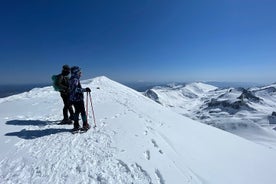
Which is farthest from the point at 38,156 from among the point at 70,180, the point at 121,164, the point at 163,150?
the point at 163,150

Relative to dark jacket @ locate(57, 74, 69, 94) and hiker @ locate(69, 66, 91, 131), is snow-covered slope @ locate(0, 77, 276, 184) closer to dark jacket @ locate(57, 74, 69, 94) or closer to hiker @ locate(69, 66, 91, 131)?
hiker @ locate(69, 66, 91, 131)

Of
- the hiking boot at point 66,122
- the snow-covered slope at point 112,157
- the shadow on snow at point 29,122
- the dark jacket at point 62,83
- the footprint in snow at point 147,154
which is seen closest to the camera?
the snow-covered slope at point 112,157

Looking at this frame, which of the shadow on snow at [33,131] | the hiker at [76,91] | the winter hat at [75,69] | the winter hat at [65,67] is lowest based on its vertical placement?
the shadow on snow at [33,131]

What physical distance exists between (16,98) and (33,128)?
902cm

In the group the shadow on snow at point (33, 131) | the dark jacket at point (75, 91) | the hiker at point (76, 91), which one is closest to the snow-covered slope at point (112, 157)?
the shadow on snow at point (33, 131)

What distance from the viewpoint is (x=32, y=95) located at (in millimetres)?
17766

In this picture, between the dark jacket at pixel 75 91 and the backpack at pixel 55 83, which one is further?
the backpack at pixel 55 83

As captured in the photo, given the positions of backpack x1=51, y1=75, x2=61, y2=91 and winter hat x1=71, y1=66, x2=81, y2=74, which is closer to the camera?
winter hat x1=71, y1=66, x2=81, y2=74

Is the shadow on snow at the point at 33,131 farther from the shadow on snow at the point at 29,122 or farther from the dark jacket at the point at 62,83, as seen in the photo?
the dark jacket at the point at 62,83

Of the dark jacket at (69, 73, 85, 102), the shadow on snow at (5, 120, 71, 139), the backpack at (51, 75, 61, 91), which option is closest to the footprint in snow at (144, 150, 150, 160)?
the dark jacket at (69, 73, 85, 102)

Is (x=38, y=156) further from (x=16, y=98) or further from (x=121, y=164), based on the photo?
(x=16, y=98)

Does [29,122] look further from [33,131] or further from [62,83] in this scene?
[62,83]

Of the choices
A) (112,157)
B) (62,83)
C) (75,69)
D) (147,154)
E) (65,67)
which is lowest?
(147,154)

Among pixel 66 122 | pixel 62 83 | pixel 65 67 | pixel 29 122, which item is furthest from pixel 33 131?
pixel 65 67
